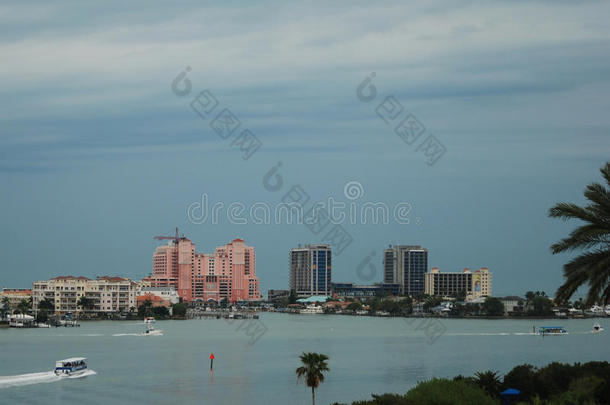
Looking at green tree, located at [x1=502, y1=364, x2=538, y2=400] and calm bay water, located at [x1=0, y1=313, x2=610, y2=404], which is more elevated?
green tree, located at [x1=502, y1=364, x2=538, y2=400]

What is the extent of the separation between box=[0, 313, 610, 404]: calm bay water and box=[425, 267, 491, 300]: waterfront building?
3719 inches

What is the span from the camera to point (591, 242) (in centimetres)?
1739

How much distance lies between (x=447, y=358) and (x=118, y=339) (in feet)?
124

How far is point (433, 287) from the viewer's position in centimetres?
19112

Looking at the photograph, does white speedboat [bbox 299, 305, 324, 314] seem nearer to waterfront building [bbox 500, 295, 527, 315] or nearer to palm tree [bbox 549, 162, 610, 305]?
waterfront building [bbox 500, 295, 527, 315]

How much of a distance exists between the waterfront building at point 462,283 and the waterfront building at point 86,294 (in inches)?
3265

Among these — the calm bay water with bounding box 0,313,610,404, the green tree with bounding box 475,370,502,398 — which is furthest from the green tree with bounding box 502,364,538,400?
the calm bay water with bounding box 0,313,610,404

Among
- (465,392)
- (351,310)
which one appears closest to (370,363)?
(465,392)

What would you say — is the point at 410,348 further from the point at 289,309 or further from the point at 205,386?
the point at 289,309

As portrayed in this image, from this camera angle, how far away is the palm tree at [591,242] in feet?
56.4

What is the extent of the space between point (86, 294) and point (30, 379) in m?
84.5

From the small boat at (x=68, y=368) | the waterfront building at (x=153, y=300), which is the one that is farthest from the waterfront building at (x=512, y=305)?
the small boat at (x=68, y=368)

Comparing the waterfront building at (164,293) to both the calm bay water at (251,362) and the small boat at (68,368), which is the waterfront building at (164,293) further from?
the small boat at (68,368)

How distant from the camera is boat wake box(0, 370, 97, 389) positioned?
41.7 metres
